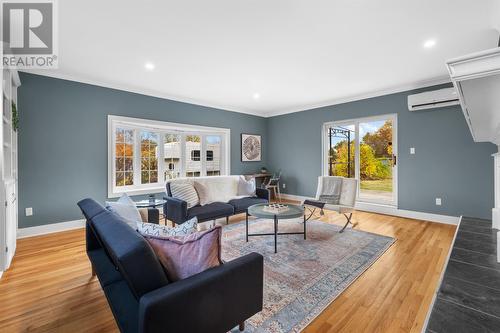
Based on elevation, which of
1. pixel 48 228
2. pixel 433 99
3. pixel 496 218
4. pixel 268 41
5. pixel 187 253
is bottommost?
pixel 48 228

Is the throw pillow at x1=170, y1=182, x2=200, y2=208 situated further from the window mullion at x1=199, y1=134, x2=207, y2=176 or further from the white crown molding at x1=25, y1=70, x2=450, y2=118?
the white crown molding at x1=25, y1=70, x2=450, y2=118

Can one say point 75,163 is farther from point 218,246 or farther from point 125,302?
point 218,246

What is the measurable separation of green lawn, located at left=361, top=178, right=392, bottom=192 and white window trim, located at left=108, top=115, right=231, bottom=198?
128 inches

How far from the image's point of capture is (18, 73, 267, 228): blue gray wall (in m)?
3.40

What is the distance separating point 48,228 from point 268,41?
4222 millimetres

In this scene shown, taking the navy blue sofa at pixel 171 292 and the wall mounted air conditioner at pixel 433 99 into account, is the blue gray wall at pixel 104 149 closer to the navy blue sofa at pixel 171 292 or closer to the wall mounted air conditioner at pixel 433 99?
the wall mounted air conditioner at pixel 433 99

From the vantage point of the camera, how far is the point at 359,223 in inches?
159

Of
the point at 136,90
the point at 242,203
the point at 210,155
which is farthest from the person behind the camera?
the point at 210,155

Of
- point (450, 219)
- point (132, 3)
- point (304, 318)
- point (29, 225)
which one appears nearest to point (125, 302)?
point (304, 318)

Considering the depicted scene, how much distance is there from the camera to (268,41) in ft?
8.74

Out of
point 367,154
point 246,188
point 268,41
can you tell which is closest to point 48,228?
point 246,188

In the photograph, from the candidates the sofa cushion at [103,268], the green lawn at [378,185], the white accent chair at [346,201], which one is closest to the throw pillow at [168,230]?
the sofa cushion at [103,268]

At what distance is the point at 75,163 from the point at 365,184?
5662 millimetres

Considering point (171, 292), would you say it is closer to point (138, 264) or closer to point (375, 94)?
point (138, 264)
